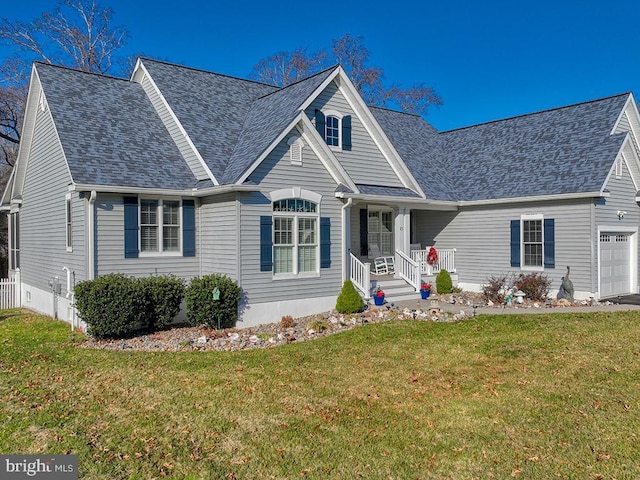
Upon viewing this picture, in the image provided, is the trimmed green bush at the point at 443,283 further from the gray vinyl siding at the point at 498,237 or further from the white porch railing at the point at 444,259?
the gray vinyl siding at the point at 498,237

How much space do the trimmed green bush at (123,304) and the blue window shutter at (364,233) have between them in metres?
7.83

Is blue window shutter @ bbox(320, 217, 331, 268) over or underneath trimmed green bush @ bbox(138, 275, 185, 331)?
over

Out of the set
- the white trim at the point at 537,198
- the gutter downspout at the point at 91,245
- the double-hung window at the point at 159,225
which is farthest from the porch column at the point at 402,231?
the gutter downspout at the point at 91,245

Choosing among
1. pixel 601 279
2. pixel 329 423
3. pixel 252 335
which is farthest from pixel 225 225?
pixel 601 279

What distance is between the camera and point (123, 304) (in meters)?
11.0

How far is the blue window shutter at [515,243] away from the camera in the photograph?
56.3 ft

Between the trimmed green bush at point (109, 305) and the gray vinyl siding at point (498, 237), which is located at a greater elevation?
the gray vinyl siding at point (498, 237)

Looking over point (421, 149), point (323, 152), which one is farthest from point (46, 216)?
point (421, 149)

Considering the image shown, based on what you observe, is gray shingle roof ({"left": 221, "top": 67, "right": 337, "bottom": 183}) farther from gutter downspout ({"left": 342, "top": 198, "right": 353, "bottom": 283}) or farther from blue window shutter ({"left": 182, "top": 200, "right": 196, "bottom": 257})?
gutter downspout ({"left": 342, "top": 198, "right": 353, "bottom": 283})

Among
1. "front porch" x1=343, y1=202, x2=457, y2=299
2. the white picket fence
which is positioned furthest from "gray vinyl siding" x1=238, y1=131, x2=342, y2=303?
the white picket fence

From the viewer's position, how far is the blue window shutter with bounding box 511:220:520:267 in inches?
675

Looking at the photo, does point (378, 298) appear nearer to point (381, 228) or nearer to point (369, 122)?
point (381, 228)

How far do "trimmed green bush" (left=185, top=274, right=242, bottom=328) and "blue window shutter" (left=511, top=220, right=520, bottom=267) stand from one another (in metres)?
9.97

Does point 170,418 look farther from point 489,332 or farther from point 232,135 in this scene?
point 232,135
